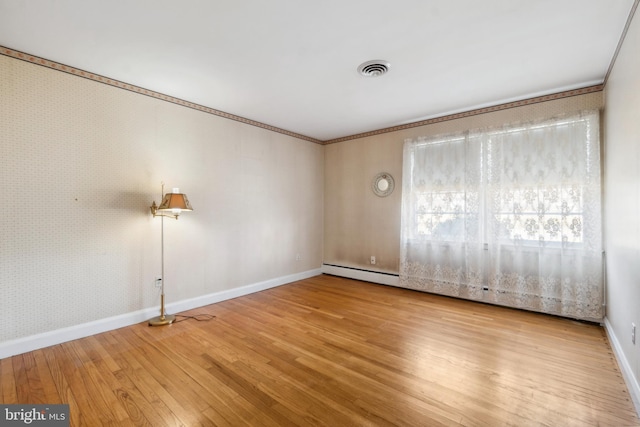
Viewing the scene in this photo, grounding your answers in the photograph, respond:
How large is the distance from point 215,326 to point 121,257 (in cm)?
130

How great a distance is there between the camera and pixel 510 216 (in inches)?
143

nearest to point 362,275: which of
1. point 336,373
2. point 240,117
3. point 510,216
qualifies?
point 510,216

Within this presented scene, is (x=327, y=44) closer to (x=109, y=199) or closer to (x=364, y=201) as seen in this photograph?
(x=109, y=199)

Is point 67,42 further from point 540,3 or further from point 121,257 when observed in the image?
point 540,3

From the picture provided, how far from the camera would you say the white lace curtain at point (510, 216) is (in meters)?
3.20

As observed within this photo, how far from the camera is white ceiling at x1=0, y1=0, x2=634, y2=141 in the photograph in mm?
2008

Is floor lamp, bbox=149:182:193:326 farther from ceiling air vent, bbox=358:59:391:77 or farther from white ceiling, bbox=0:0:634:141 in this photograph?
ceiling air vent, bbox=358:59:391:77

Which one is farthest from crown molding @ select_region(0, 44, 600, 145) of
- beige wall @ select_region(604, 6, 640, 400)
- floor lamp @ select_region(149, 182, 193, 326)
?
floor lamp @ select_region(149, 182, 193, 326)

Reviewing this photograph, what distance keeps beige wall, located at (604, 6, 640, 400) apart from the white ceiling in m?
0.35

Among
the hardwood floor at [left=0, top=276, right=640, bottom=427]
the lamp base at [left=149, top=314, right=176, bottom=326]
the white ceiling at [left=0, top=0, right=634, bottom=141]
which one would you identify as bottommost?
the hardwood floor at [left=0, top=276, right=640, bottom=427]

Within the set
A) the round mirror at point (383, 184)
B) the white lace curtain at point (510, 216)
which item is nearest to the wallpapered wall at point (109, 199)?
the round mirror at point (383, 184)

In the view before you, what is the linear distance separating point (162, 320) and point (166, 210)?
125cm

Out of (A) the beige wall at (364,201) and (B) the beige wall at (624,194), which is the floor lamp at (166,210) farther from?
(B) the beige wall at (624,194)

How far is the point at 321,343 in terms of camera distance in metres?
2.71
